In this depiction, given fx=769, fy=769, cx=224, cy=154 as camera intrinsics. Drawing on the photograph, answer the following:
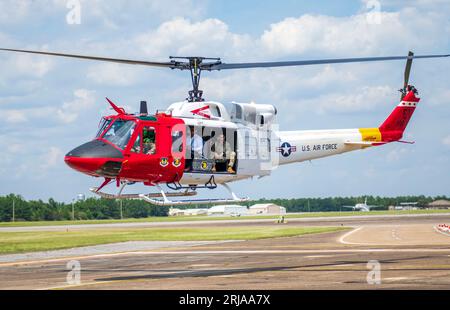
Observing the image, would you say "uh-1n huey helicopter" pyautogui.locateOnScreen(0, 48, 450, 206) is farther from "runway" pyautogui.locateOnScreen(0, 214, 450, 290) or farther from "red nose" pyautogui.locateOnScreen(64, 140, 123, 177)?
"runway" pyautogui.locateOnScreen(0, 214, 450, 290)

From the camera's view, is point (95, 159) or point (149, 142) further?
point (149, 142)

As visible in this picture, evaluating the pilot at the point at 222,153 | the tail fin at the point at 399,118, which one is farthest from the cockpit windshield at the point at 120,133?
the tail fin at the point at 399,118

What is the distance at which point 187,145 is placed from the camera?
2709 centimetres

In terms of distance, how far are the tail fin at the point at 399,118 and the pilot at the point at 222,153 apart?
10644 mm

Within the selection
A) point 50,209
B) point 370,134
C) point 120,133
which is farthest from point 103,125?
point 50,209

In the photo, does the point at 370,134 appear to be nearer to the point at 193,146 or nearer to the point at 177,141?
the point at 193,146

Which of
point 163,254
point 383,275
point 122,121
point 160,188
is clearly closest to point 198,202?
point 160,188

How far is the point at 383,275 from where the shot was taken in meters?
24.5

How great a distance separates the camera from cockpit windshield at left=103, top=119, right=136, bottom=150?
26.1 meters

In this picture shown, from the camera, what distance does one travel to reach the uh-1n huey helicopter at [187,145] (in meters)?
25.9

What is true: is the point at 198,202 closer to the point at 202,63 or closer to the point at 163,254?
the point at 202,63

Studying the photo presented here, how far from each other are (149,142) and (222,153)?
9.82ft

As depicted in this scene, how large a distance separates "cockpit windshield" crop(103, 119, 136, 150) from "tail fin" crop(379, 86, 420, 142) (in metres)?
14.5

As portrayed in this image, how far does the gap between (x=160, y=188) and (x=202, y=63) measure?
4679mm
